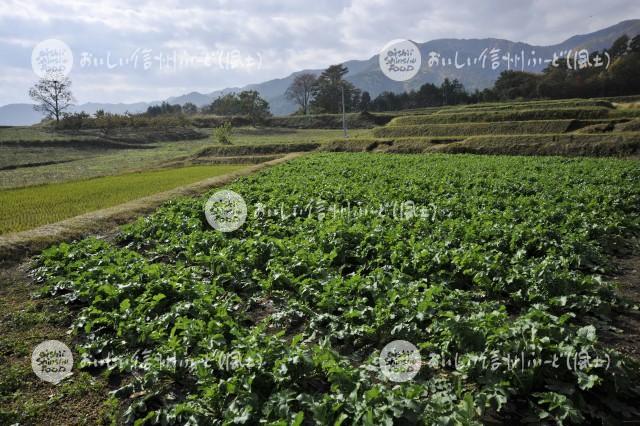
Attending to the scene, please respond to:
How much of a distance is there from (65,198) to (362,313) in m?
19.7

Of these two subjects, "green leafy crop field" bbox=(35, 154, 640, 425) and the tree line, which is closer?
"green leafy crop field" bbox=(35, 154, 640, 425)

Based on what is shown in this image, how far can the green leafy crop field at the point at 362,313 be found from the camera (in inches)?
203

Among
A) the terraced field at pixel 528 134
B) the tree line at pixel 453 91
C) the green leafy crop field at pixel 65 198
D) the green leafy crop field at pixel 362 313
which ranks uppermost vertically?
the tree line at pixel 453 91

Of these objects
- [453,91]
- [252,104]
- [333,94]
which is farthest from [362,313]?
[333,94]

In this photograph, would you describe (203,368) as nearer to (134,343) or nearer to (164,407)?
(164,407)

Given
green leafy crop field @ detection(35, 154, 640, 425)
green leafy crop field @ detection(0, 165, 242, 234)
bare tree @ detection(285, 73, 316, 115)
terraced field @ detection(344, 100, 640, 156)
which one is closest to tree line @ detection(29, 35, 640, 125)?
bare tree @ detection(285, 73, 316, 115)

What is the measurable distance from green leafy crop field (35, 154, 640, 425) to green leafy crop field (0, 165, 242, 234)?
18.5 feet

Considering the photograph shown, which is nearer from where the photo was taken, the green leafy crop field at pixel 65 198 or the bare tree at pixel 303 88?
the green leafy crop field at pixel 65 198

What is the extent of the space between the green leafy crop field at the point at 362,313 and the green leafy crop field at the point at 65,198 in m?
5.65

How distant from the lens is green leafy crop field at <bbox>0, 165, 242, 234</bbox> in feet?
55.2

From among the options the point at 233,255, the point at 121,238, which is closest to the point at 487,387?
the point at 233,255

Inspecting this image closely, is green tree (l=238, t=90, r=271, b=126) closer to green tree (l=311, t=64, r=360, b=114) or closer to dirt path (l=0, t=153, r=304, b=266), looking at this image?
green tree (l=311, t=64, r=360, b=114)

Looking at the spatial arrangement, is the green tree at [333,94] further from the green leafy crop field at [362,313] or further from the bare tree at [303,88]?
the green leafy crop field at [362,313]

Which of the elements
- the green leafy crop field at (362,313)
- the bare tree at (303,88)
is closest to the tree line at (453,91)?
the bare tree at (303,88)
